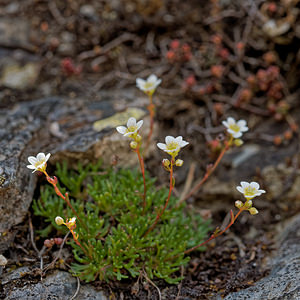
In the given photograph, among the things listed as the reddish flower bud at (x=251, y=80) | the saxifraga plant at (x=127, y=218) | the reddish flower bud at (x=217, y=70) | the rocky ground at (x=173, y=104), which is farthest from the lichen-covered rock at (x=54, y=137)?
the reddish flower bud at (x=251, y=80)

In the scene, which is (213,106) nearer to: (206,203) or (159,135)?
(159,135)

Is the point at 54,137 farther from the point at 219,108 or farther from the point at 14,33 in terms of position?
the point at 219,108

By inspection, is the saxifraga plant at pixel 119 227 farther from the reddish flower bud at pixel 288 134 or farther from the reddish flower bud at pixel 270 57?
the reddish flower bud at pixel 270 57

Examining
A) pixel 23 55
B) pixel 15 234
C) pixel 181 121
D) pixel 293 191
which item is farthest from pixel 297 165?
pixel 23 55

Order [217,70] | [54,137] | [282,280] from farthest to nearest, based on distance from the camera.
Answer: [217,70] → [54,137] → [282,280]

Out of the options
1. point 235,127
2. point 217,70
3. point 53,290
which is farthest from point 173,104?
point 53,290

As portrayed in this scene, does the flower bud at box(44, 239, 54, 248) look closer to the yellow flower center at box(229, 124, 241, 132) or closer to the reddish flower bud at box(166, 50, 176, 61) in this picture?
the yellow flower center at box(229, 124, 241, 132)
